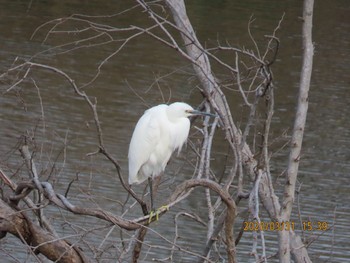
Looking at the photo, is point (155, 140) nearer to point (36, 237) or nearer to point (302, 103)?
point (36, 237)

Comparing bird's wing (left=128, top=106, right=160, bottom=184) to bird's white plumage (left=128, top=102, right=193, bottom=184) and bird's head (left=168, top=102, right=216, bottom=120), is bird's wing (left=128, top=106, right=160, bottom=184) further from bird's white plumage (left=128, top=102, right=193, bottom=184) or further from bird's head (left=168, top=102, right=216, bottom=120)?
bird's head (left=168, top=102, right=216, bottom=120)

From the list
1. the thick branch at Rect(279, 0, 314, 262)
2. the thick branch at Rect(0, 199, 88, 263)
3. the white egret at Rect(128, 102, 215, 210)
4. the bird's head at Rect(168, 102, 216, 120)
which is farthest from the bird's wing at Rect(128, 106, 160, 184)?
the thick branch at Rect(279, 0, 314, 262)

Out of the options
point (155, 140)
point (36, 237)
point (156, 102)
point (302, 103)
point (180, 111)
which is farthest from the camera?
point (156, 102)

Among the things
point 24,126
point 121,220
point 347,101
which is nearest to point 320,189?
point 24,126

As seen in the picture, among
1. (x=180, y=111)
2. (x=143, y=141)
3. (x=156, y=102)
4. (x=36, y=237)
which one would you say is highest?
(x=180, y=111)

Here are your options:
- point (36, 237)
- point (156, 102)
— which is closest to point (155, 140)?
point (36, 237)

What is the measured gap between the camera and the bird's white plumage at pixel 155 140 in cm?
564

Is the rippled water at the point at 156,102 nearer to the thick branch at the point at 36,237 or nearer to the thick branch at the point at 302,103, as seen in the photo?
the thick branch at the point at 36,237

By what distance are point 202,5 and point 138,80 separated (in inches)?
381

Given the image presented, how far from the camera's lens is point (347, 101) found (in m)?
16.7

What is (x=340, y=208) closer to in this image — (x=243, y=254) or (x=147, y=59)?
(x=243, y=254)

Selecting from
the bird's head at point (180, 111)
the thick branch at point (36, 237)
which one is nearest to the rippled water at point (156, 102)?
the bird's head at point (180, 111)

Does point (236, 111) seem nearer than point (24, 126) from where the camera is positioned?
No

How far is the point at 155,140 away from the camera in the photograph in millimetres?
5848
